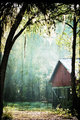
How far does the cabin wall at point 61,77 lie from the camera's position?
2096 centimetres

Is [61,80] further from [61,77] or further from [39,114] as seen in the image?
[39,114]

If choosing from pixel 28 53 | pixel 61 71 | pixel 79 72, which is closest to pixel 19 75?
pixel 28 53

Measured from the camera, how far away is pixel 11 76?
40750 millimetres

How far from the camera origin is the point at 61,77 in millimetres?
22609

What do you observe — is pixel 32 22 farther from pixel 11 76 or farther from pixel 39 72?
pixel 39 72

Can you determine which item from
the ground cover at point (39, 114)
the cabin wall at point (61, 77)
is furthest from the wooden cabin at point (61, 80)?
the ground cover at point (39, 114)

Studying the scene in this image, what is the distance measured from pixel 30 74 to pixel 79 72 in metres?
35.1

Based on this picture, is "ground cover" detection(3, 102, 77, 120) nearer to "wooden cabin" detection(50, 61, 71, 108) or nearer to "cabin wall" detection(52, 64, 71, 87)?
"wooden cabin" detection(50, 61, 71, 108)

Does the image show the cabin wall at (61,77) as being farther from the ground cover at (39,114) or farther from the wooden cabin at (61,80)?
the ground cover at (39,114)

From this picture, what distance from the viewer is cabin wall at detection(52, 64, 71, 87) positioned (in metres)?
21.0

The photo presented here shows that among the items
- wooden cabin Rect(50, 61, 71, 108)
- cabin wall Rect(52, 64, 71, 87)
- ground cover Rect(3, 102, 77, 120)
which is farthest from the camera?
cabin wall Rect(52, 64, 71, 87)

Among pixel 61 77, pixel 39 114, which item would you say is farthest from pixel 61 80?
pixel 39 114

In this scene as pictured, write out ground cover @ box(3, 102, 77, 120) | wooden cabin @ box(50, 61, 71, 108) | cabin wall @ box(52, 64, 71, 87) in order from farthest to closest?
cabin wall @ box(52, 64, 71, 87) < wooden cabin @ box(50, 61, 71, 108) < ground cover @ box(3, 102, 77, 120)

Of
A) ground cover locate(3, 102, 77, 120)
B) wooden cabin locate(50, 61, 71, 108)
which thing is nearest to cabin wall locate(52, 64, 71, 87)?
wooden cabin locate(50, 61, 71, 108)
